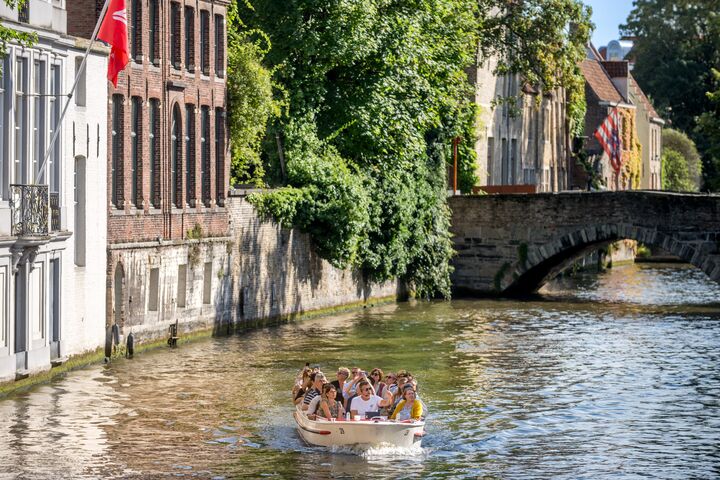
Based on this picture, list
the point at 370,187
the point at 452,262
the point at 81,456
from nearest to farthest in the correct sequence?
the point at 81,456 < the point at 370,187 < the point at 452,262

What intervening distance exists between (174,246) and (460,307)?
16573 mm

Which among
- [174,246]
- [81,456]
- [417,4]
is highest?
[417,4]

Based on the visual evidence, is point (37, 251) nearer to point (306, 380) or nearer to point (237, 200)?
point (306, 380)

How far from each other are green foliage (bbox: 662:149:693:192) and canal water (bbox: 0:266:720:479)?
52082 mm

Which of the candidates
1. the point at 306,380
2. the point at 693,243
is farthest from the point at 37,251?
the point at 693,243

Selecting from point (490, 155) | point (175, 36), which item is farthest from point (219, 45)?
point (490, 155)

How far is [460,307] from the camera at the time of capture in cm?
5753

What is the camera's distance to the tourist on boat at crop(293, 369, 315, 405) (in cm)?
3017

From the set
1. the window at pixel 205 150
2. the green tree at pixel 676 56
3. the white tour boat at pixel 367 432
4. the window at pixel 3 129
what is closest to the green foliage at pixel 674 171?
the green tree at pixel 676 56

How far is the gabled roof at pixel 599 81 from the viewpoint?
93.4m

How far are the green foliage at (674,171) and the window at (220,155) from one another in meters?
61.4

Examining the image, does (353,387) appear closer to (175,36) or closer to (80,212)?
(80,212)

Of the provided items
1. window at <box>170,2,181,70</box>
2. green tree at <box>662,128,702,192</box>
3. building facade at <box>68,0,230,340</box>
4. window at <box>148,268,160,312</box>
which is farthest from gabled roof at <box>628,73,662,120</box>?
window at <box>148,268,160,312</box>

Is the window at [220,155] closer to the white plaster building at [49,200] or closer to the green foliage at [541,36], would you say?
the white plaster building at [49,200]
